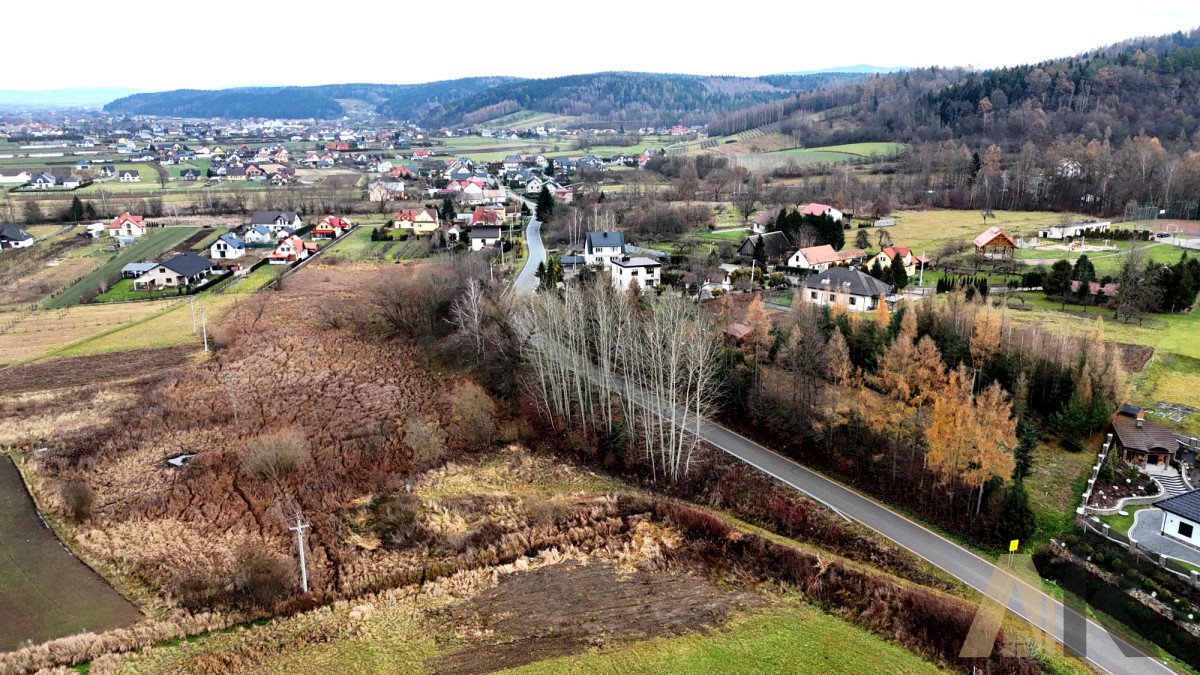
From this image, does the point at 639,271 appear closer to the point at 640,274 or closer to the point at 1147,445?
the point at 640,274

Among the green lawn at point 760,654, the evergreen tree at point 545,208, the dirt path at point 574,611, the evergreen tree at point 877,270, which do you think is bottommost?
the dirt path at point 574,611

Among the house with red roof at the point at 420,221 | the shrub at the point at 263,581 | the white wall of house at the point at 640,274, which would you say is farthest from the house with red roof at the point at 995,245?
the shrub at the point at 263,581

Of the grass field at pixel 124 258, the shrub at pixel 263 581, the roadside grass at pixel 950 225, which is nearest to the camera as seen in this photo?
the shrub at pixel 263 581

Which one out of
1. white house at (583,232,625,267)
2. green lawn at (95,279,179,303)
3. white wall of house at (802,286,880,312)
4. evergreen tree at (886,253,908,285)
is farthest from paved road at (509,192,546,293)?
green lawn at (95,279,179,303)

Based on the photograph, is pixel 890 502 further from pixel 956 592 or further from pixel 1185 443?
pixel 1185 443

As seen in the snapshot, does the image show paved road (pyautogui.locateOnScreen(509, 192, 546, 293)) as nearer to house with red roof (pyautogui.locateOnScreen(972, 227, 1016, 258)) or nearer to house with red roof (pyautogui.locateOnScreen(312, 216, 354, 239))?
house with red roof (pyautogui.locateOnScreen(312, 216, 354, 239))

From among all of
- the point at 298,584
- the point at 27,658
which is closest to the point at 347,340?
the point at 298,584

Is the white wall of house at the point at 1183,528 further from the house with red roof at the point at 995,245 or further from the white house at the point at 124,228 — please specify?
the white house at the point at 124,228

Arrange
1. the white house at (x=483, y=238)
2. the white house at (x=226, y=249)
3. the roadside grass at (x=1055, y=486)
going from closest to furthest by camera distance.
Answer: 1. the roadside grass at (x=1055, y=486)
2. the white house at (x=226, y=249)
3. the white house at (x=483, y=238)
